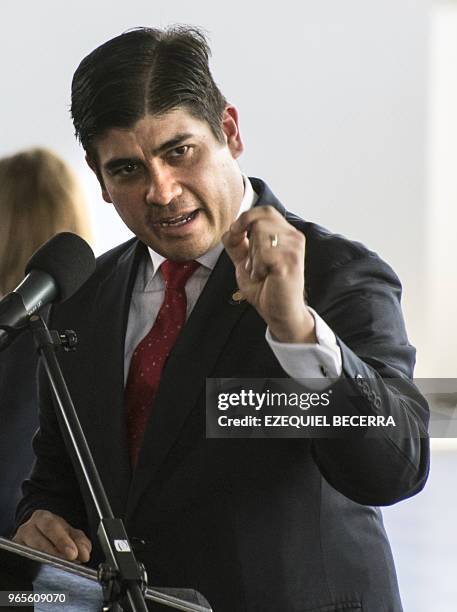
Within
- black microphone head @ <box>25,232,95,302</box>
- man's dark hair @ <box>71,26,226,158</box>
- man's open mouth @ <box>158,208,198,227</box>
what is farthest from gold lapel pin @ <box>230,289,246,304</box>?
black microphone head @ <box>25,232,95,302</box>

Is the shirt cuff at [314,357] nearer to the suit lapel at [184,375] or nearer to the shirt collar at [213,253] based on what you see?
the suit lapel at [184,375]

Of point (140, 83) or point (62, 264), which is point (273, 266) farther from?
point (140, 83)

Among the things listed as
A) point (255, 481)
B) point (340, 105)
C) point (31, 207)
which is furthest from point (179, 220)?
point (340, 105)

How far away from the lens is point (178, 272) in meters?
1.57

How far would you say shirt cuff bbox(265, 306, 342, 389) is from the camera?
1.18 m

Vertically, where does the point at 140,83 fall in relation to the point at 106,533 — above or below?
above

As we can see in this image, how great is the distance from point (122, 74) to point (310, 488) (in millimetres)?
595

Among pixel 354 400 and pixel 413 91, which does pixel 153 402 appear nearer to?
pixel 354 400

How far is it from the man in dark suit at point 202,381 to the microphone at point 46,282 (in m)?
0.27

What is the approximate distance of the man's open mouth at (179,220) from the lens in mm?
1481

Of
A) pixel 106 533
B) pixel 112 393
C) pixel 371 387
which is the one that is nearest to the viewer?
pixel 106 533

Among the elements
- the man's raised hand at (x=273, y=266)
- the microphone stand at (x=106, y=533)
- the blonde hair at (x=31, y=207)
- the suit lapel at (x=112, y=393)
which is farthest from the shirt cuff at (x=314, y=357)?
the blonde hair at (x=31, y=207)

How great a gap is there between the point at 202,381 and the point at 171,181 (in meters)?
0.27

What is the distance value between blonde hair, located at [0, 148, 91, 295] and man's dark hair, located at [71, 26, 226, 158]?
0.86 metres
